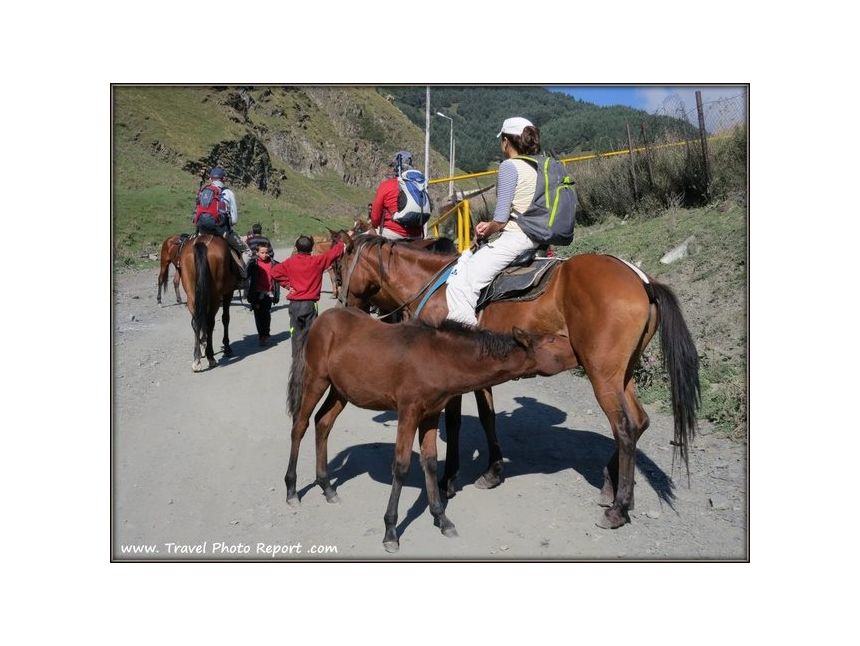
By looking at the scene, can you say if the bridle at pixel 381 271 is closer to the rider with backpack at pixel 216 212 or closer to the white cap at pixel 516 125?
the white cap at pixel 516 125

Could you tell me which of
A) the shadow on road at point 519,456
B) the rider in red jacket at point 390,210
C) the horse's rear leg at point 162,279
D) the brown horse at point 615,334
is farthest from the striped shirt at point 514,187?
the horse's rear leg at point 162,279

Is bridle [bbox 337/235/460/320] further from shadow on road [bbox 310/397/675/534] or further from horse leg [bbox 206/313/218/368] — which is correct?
horse leg [bbox 206/313/218/368]

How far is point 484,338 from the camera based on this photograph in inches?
203

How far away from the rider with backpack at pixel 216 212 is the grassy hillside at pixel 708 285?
7.78 meters

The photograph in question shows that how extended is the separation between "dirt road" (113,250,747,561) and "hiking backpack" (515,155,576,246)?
2.62 metres

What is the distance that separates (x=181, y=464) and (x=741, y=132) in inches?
482

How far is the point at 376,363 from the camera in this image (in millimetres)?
5457

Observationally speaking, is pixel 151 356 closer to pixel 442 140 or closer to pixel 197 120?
pixel 197 120

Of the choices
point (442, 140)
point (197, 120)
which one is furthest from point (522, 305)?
point (442, 140)

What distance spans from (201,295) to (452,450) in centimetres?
629

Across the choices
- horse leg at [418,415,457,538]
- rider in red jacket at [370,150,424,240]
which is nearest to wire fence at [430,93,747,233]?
rider in red jacket at [370,150,424,240]

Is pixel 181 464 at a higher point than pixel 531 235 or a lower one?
lower

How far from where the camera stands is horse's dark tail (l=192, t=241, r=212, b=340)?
10.9 m

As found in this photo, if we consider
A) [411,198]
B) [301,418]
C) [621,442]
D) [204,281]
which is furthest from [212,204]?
[621,442]
